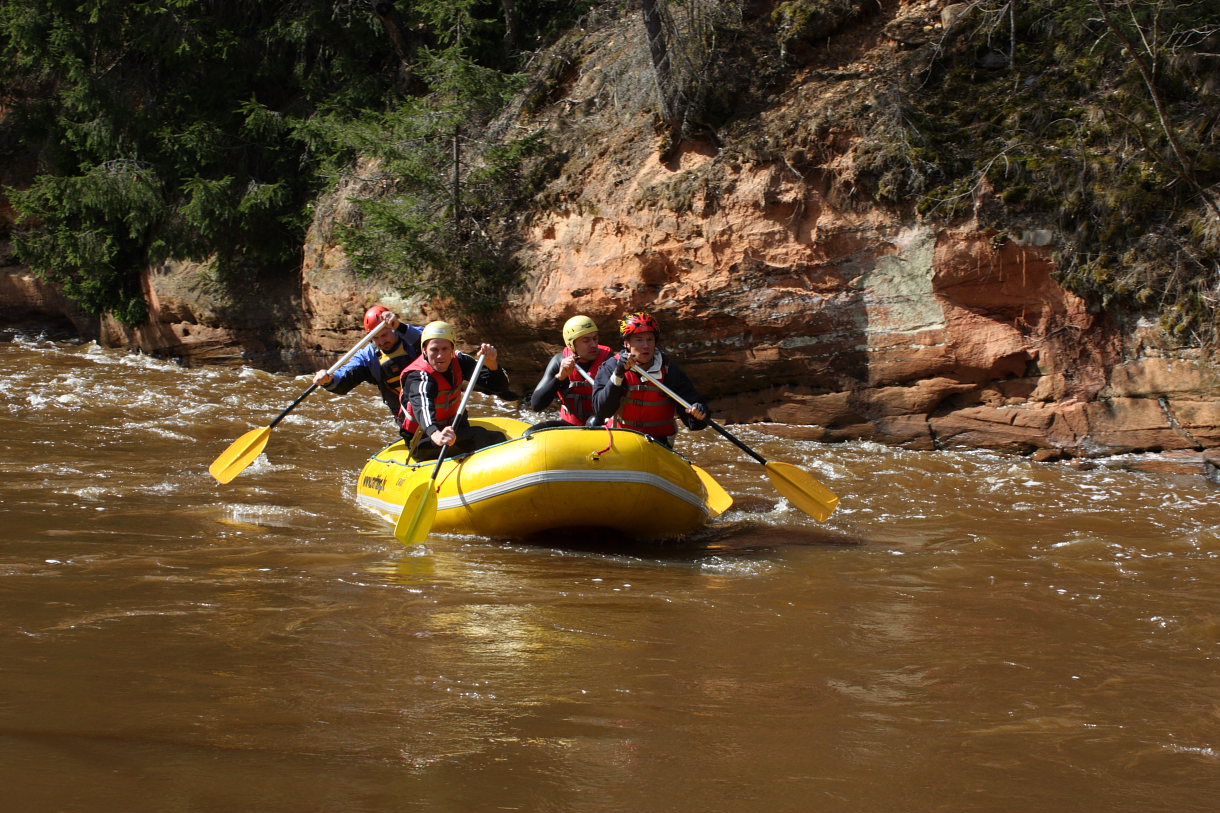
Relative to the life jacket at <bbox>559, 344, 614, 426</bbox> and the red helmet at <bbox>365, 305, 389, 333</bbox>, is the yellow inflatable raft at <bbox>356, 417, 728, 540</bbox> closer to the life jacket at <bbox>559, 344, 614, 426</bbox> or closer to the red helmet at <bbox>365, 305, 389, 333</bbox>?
the life jacket at <bbox>559, 344, 614, 426</bbox>

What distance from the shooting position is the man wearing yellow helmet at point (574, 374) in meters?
6.55

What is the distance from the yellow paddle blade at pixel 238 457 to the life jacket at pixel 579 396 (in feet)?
6.46

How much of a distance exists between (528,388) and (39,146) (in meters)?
9.07

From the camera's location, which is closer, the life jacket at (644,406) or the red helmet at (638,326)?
the red helmet at (638,326)

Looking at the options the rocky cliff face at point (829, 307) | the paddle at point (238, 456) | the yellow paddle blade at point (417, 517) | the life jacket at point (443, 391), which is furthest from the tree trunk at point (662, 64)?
the yellow paddle blade at point (417, 517)

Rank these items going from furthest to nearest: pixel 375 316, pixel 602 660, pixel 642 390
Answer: pixel 375 316 → pixel 642 390 → pixel 602 660

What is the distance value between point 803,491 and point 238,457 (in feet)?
11.9

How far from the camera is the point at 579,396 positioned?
22.2 ft

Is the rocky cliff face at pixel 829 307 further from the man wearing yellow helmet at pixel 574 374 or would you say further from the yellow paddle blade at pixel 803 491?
the man wearing yellow helmet at pixel 574 374

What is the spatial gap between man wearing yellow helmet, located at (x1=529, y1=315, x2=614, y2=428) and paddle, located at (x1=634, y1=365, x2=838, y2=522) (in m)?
0.37

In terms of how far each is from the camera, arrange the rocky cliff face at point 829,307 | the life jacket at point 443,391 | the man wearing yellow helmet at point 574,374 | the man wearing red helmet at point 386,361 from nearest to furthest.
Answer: the man wearing yellow helmet at point 574,374 < the life jacket at point 443,391 < the man wearing red helmet at point 386,361 < the rocky cliff face at point 829,307

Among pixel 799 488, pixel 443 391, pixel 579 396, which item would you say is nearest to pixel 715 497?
pixel 799 488

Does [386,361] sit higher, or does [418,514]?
[386,361]

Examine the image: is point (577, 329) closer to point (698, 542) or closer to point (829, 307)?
point (698, 542)
